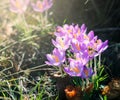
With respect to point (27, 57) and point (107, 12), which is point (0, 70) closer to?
point (27, 57)

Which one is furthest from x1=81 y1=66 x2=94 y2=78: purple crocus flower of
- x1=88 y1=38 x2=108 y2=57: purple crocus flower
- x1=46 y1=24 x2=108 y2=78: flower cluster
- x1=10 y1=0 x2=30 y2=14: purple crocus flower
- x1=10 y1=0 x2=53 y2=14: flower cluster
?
x1=10 y1=0 x2=30 y2=14: purple crocus flower

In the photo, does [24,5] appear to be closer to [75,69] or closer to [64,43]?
[64,43]

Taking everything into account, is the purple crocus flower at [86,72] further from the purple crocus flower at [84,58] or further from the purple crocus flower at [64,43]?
the purple crocus flower at [64,43]

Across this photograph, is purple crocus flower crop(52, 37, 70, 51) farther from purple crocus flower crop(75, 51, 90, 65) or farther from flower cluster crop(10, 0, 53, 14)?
flower cluster crop(10, 0, 53, 14)

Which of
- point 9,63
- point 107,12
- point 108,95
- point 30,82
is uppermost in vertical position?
point 107,12

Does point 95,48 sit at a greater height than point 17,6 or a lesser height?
lesser

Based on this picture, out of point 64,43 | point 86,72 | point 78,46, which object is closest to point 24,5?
point 64,43

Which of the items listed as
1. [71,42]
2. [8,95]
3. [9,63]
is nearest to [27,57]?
[9,63]

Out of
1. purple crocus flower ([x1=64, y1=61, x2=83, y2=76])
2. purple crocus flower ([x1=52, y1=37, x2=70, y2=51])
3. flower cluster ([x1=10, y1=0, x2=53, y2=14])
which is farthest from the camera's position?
flower cluster ([x1=10, y1=0, x2=53, y2=14])

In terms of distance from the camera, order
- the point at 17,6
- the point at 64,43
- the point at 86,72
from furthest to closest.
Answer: the point at 17,6 < the point at 64,43 < the point at 86,72

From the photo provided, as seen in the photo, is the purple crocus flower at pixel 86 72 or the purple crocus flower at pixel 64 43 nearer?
the purple crocus flower at pixel 86 72

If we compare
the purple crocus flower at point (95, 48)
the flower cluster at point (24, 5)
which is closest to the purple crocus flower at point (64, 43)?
the purple crocus flower at point (95, 48)
